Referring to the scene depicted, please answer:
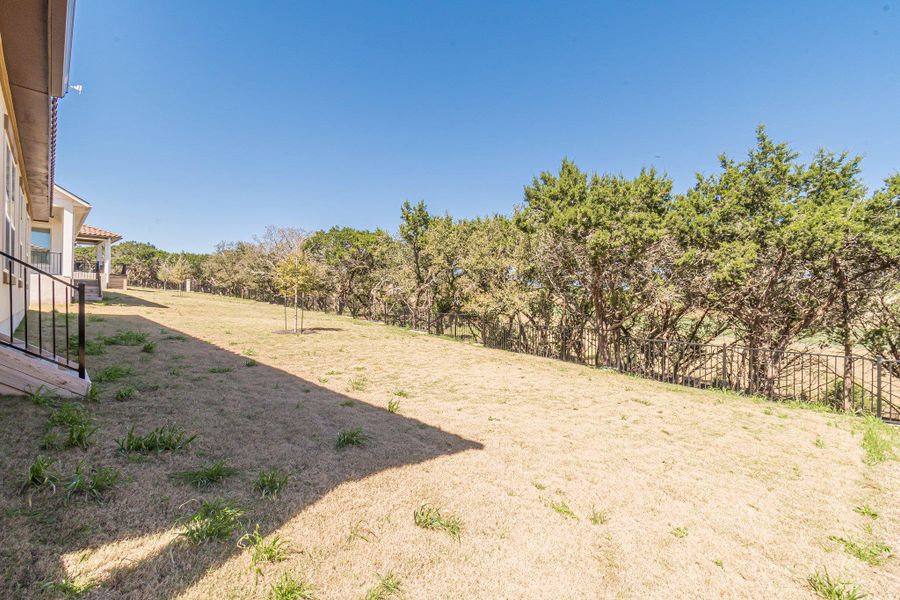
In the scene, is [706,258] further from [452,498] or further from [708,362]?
[452,498]

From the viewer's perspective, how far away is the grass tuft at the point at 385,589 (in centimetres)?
218

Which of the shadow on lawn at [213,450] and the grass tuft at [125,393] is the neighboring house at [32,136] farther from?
the shadow on lawn at [213,450]

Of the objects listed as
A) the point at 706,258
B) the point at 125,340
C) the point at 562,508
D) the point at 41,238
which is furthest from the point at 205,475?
the point at 41,238

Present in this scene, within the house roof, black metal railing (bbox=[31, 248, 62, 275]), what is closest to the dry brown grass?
black metal railing (bbox=[31, 248, 62, 275])

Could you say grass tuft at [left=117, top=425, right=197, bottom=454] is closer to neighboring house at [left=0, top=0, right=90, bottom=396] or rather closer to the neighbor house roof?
neighboring house at [left=0, top=0, right=90, bottom=396]

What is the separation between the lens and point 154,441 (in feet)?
11.5

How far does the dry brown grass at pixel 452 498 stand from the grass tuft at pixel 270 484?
0.32ft

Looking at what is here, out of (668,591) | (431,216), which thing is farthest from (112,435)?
(431,216)

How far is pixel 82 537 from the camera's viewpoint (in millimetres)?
2318

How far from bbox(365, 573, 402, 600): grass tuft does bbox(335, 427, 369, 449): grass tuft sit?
2.03 metres

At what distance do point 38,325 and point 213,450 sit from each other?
21.6 feet

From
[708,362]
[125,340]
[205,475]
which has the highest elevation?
[125,340]

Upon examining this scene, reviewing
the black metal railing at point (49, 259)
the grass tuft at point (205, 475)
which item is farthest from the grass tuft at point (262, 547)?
the black metal railing at point (49, 259)

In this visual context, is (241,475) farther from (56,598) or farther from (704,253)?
(704,253)
